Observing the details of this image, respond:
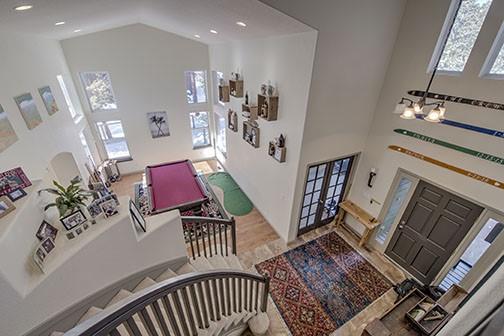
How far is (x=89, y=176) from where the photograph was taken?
582cm

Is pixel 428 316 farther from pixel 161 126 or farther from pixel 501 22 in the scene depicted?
pixel 161 126

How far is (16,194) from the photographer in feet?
6.48

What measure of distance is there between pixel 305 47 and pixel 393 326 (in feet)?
13.3

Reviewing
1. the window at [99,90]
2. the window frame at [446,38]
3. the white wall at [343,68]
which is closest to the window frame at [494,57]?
the window frame at [446,38]

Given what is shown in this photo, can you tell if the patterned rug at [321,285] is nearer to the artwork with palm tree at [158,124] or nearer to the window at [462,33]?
the window at [462,33]

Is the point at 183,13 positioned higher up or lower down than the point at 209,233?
higher up

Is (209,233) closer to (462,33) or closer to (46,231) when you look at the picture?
(46,231)

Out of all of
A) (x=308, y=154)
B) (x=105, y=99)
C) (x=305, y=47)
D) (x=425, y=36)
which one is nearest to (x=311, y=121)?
(x=308, y=154)

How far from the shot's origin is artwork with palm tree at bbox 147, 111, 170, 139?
716 centimetres

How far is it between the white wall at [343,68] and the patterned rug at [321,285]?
1.21 m

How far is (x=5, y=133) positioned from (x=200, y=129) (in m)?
5.59

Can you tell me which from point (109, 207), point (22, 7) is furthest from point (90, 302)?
point (22, 7)

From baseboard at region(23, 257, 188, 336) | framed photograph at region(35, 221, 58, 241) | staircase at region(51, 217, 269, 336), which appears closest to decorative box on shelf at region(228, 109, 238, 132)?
staircase at region(51, 217, 269, 336)

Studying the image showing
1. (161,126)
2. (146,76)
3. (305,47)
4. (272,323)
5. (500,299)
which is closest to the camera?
(500,299)
